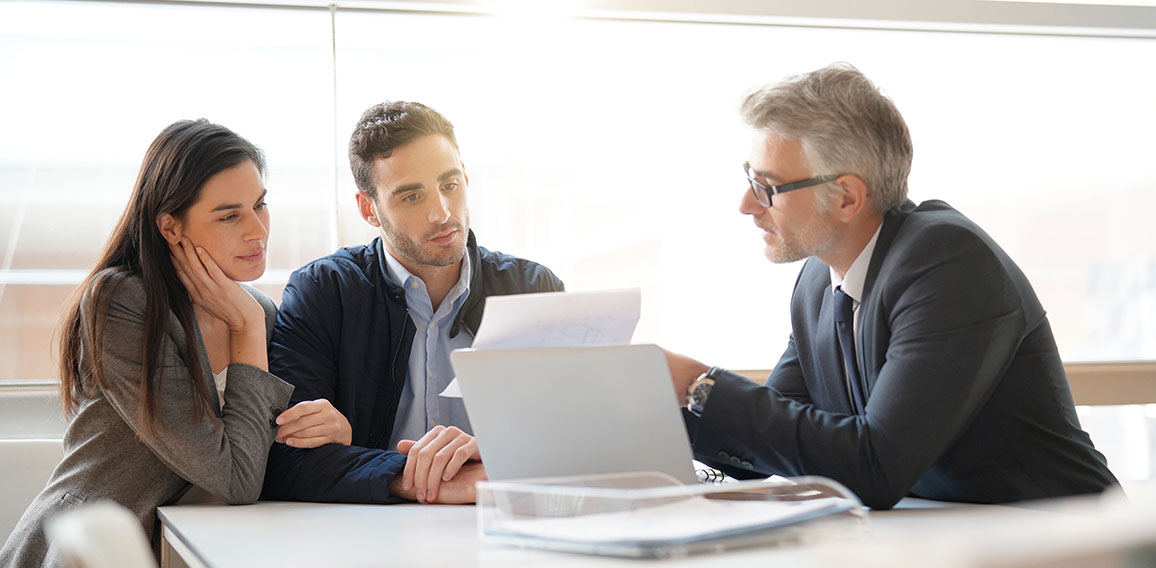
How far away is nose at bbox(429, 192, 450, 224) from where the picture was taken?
2.39m

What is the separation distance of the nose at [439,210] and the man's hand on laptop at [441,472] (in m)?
0.75

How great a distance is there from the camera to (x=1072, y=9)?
11.8ft

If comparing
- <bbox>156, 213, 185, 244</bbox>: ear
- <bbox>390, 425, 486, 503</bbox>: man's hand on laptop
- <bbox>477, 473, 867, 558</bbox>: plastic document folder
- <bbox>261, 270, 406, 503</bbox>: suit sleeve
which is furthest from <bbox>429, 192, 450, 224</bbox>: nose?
<bbox>477, 473, 867, 558</bbox>: plastic document folder

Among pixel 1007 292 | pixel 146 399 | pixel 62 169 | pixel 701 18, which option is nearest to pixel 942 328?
pixel 1007 292

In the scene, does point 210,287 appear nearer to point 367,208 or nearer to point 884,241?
point 367,208

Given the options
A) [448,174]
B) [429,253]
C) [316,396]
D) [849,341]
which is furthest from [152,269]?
[849,341]

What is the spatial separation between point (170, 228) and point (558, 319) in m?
1.09

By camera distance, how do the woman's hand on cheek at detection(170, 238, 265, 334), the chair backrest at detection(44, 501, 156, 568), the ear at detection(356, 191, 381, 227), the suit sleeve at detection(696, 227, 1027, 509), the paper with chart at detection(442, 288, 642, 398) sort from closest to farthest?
the chair backrest at detection(44, 501, 156, 568), the paper with chart at detection(442, 288, 642, 398), the suit sleeve at detection(696, 227, 1027, 509), the woman's hand on cheek at detection(170, 238, 265, 334), the ear at detection(356, 191, 381, 227)

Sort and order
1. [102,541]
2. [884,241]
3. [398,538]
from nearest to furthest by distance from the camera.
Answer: [102,541] < [398,538] < [884,241]

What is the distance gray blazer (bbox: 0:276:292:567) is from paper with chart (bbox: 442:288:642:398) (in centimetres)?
61

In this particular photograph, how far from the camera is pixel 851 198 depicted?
1.86m

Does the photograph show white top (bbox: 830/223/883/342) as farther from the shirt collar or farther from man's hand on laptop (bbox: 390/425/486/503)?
man's hand on laptop (bbox: 390/425/486/503)

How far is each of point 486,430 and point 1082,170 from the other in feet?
10.3

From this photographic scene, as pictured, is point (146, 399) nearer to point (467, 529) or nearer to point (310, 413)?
point (310, 413)
